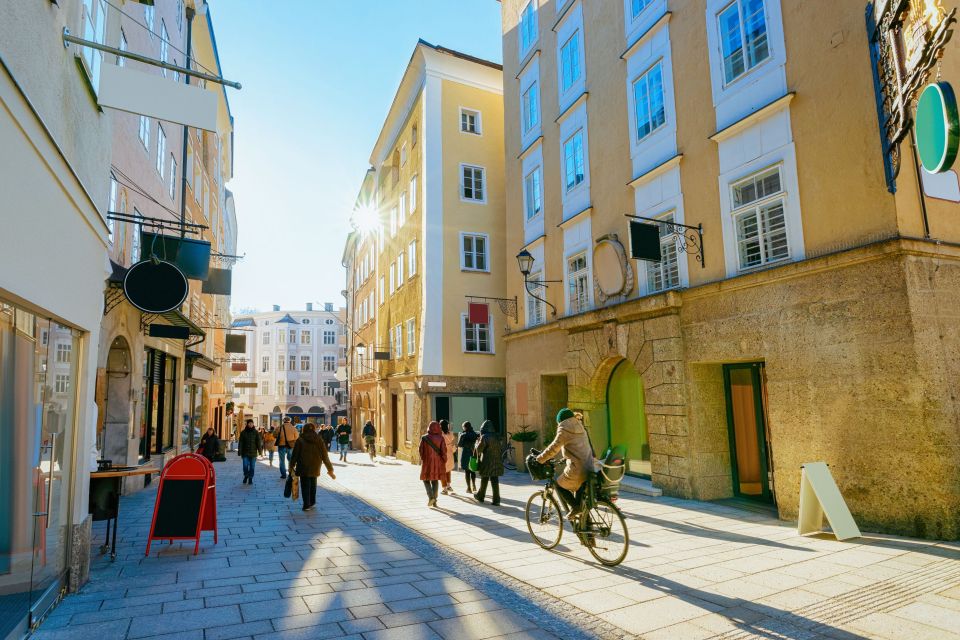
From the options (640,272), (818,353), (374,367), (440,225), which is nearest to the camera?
(818,353)

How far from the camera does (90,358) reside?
6344 millimetres

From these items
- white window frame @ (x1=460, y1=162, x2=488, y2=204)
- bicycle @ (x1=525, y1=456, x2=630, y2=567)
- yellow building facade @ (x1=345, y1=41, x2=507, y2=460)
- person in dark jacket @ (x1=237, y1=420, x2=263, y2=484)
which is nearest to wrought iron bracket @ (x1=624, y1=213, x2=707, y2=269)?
bicycle @ (x1=525, y1=456, x2=630, y2=567)

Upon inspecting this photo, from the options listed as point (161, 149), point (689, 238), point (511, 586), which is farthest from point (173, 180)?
point (511, 586)

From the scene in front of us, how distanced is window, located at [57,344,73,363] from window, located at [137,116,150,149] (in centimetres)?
1118

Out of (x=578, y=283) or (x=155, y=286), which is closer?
(x=155, y=286)

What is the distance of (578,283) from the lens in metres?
15.7

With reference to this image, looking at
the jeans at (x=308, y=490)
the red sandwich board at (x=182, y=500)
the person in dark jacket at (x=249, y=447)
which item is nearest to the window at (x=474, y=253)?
the person in dark jacket at (x=249, y=447)

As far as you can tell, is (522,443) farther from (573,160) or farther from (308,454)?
(573,160)

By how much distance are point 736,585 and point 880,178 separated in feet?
19.3

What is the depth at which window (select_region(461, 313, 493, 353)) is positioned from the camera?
75.3 ft

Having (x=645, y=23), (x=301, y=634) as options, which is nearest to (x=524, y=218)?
(x=645, y=23)

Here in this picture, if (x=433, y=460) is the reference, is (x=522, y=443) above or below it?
below

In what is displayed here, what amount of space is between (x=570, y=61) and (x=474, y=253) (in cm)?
903

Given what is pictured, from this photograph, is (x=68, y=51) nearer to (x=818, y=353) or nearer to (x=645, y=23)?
(x=818, y=353)
